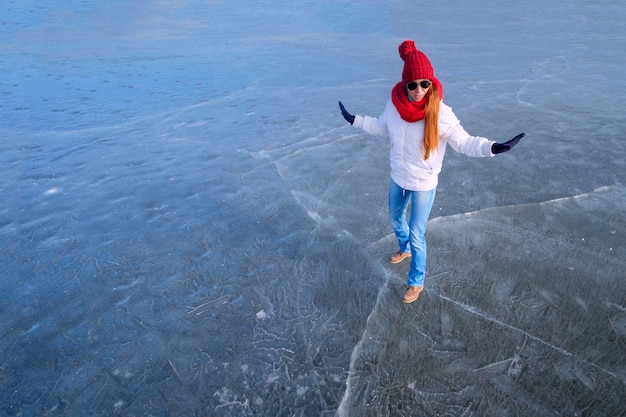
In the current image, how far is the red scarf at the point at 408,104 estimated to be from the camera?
2.59m

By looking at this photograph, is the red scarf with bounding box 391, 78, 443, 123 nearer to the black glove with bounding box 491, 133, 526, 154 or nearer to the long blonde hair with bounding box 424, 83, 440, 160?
the long blonde hair with bounding box 424, 83, 440, 160

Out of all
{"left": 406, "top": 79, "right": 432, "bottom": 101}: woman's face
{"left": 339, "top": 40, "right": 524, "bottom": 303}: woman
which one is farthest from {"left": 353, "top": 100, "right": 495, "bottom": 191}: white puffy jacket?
{"left": 406, "top": 79, "right": 432, "bottom": 101}: woman's face

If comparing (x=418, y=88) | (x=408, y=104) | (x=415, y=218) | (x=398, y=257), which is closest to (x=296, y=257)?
(x=398, y=257)

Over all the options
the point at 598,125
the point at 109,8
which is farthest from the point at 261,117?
the point at 109,8

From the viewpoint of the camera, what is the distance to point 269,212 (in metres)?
4.43

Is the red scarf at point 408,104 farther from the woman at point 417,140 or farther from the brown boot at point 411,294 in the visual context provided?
the brown boot at point 411,294

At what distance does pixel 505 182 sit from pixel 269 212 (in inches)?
102

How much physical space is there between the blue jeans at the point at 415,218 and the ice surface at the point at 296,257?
27 centimetres

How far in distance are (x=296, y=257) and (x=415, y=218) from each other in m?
1.21

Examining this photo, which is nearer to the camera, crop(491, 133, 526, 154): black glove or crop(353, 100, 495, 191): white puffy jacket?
crop(491, 133, 526, 154): black glove

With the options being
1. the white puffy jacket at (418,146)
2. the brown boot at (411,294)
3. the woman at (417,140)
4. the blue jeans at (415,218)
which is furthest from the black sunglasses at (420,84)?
the brown boot at (411,294)

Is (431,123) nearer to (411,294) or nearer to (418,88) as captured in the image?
(418,88)

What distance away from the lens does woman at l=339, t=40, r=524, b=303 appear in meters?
2.53

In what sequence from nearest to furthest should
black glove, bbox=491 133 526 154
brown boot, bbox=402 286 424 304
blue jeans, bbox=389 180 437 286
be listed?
black glove, bbox=491 133 526 154, blue jeans, bbox=389 180 437 286, brown boot, bbox=402 286 424 304
